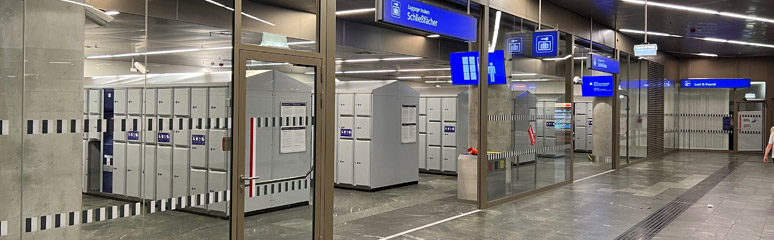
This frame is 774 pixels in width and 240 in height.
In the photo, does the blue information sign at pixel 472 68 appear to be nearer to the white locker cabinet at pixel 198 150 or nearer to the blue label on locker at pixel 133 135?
the white locker cabinet at pixel 198 150

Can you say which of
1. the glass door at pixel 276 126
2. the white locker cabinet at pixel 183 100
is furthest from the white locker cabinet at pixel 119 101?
the white locker cabinet at pixel 183 100

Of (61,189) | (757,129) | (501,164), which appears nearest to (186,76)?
(61,189)

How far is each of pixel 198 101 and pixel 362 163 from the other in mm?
4539

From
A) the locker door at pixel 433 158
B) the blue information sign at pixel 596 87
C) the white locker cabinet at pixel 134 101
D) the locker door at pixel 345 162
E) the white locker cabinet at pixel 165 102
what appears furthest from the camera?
the locker door at pixel 433 158

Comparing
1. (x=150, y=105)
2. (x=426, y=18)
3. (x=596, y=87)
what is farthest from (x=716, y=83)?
(x=150, y=105)

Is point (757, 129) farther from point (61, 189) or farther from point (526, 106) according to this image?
point (61, 189)

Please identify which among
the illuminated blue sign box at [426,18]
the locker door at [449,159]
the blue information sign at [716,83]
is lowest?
the locker door at [449,159]

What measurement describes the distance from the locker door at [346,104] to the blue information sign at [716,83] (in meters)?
14.7

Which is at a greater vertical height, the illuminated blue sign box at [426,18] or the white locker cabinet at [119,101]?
the illuminated blue sign box at [426,18]

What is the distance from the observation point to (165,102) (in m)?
5.54

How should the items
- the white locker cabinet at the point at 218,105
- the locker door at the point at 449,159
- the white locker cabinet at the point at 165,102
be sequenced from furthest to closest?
the locker door at the point at 449,159
the white locker cabinet at the point at 165,102
the white locker cabinet at the point at 218,105

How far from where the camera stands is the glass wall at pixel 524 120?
8.44 metres

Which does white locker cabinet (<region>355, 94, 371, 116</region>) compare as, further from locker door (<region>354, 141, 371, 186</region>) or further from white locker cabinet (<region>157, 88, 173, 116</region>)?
white locker cabinet (<region>157, 88, 173, 116</region>)

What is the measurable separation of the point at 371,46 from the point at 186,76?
538 centimetres
